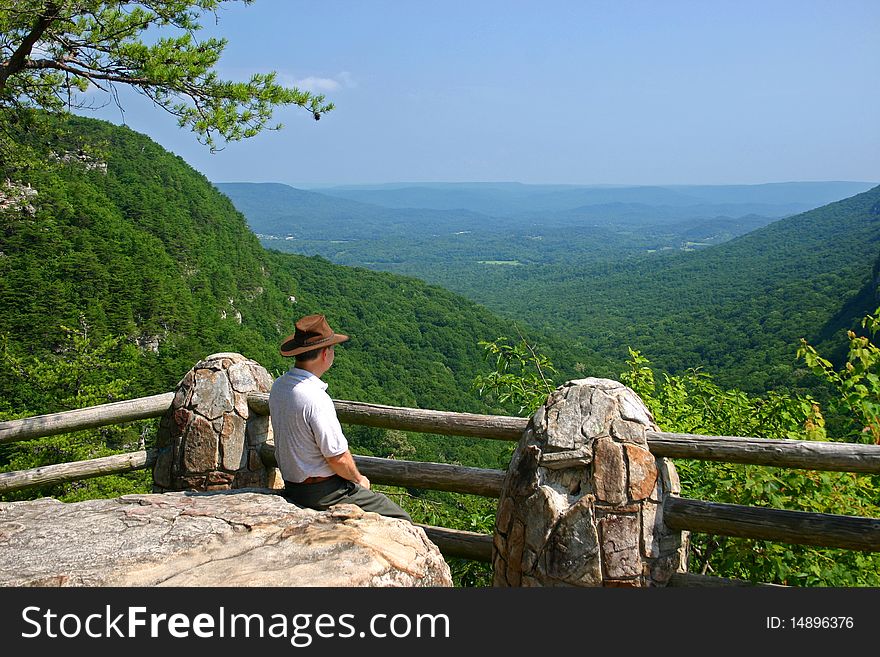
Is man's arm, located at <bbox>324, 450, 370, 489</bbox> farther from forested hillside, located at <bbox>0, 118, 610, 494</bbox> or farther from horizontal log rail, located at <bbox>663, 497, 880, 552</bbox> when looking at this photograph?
forested hillside, located at <bbox>0, 118, 610, 494</bbox>

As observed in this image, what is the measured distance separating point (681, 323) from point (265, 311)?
133 feet

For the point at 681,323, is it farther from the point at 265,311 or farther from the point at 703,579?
the point at 703,579

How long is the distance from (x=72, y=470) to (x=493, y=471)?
262 cm

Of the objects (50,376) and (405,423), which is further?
(50,376)

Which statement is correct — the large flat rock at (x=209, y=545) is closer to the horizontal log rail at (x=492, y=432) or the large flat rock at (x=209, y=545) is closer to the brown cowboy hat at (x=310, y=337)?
the brown cowboy hat at (x=310, y=337)

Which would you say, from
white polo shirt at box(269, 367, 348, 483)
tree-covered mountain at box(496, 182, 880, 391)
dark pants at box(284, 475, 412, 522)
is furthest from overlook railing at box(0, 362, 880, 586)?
tree-covered mountain at box(496, 182, 880, 391)

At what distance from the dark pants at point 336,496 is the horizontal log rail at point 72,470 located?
5.16 feet

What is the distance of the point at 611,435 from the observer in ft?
9.86

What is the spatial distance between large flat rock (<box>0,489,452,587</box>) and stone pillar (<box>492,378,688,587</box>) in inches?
20.1

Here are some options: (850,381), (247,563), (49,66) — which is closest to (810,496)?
(850,381)

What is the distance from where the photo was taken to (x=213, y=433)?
4.09 meters

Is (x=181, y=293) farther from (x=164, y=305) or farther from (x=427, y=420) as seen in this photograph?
(x=427, y=420)

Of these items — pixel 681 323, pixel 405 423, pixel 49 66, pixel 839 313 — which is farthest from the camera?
pixel 681 323

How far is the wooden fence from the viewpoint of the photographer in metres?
2.89
